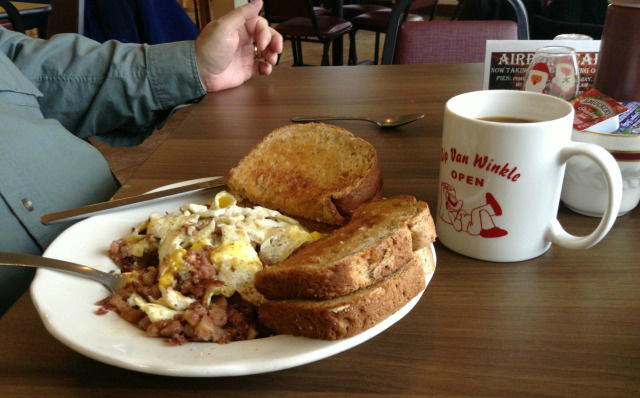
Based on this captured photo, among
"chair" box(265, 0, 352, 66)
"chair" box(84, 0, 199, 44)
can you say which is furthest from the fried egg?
"chair" box(265, 0, 352, 66)

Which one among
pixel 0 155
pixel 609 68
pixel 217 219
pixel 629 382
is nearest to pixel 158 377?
pixel 217 219

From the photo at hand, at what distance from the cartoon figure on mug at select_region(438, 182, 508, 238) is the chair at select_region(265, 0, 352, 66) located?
3.69 metres

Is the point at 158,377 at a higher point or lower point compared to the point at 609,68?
lower

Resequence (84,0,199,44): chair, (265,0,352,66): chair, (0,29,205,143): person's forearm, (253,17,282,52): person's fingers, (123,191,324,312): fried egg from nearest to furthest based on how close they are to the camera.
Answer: (123,191,324,312): fried egg < (0,29,205,143): person's forearm < (253,17,282,52): person's fingers < (84,0,199,44): chair < (265,0,352,66): chair

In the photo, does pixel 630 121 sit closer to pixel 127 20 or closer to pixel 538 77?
pixel 538 77

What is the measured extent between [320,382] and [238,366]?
0.09 metres

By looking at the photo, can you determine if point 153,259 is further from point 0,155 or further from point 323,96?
point 323,96

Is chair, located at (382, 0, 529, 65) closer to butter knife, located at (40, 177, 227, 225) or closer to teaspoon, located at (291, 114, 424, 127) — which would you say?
teaspoon, located at (291, 114, 424, 127)

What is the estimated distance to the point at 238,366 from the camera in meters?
0.49

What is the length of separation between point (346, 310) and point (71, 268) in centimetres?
34

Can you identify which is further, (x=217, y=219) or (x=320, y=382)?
(x=217, y=219)

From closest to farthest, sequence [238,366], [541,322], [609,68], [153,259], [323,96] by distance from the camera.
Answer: [238,366]
[541,322]
[153,259]
[609,68]
[323,96]

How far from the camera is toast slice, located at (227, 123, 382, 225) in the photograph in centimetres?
81

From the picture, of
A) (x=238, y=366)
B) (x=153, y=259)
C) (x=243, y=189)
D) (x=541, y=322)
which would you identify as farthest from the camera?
(x=243, y=189)
